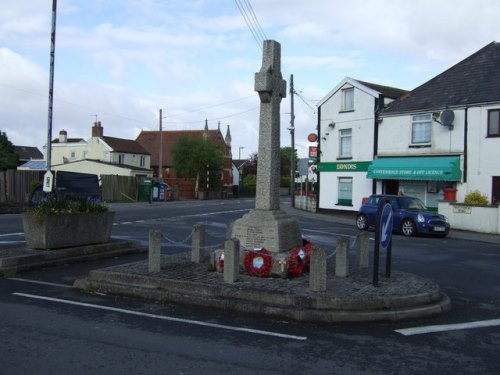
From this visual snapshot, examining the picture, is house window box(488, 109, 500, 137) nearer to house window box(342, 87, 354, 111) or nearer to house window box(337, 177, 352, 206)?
house window box(342, 87, 354, 111)

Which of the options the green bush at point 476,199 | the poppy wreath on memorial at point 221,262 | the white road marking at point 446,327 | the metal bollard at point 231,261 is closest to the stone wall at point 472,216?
the green bush at point 476,199

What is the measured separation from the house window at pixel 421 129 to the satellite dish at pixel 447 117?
1.57 metres

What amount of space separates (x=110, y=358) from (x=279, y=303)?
9.12 ft

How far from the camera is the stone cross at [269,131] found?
31.5 ft

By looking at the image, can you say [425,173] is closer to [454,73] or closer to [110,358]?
[454,73]

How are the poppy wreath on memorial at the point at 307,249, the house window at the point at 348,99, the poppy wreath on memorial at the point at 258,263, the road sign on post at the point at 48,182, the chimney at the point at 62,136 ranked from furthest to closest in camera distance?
the chimney at the point at 62,136 < the house window at the point at 348,99 < the road sign on post at the point at 48,182 < the poppy wreath on memorial at the point at 307,249 < the poppy wreath on memorial at the point at 258,263

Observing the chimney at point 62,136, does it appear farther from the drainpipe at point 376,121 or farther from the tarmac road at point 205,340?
the tarmac road at point 205,340

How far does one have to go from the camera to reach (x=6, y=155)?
183 feet

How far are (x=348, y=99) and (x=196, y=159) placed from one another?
3108 centimetres

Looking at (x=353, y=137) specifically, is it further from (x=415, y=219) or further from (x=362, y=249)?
(x=362, y=249)

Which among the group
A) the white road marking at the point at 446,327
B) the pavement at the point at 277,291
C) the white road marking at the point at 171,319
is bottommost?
the white road marking at the point at 446,327

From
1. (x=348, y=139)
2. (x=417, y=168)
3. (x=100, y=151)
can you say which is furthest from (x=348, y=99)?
(x=100, y=151)

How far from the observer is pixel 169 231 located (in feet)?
61.3

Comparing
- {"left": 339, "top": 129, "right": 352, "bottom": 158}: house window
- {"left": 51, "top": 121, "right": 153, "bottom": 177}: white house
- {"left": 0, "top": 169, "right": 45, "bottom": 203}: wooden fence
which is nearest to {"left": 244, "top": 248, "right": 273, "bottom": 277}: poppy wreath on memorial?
{"left": 339, "top": 129, "right": 352, "bottom": 158}: house window
